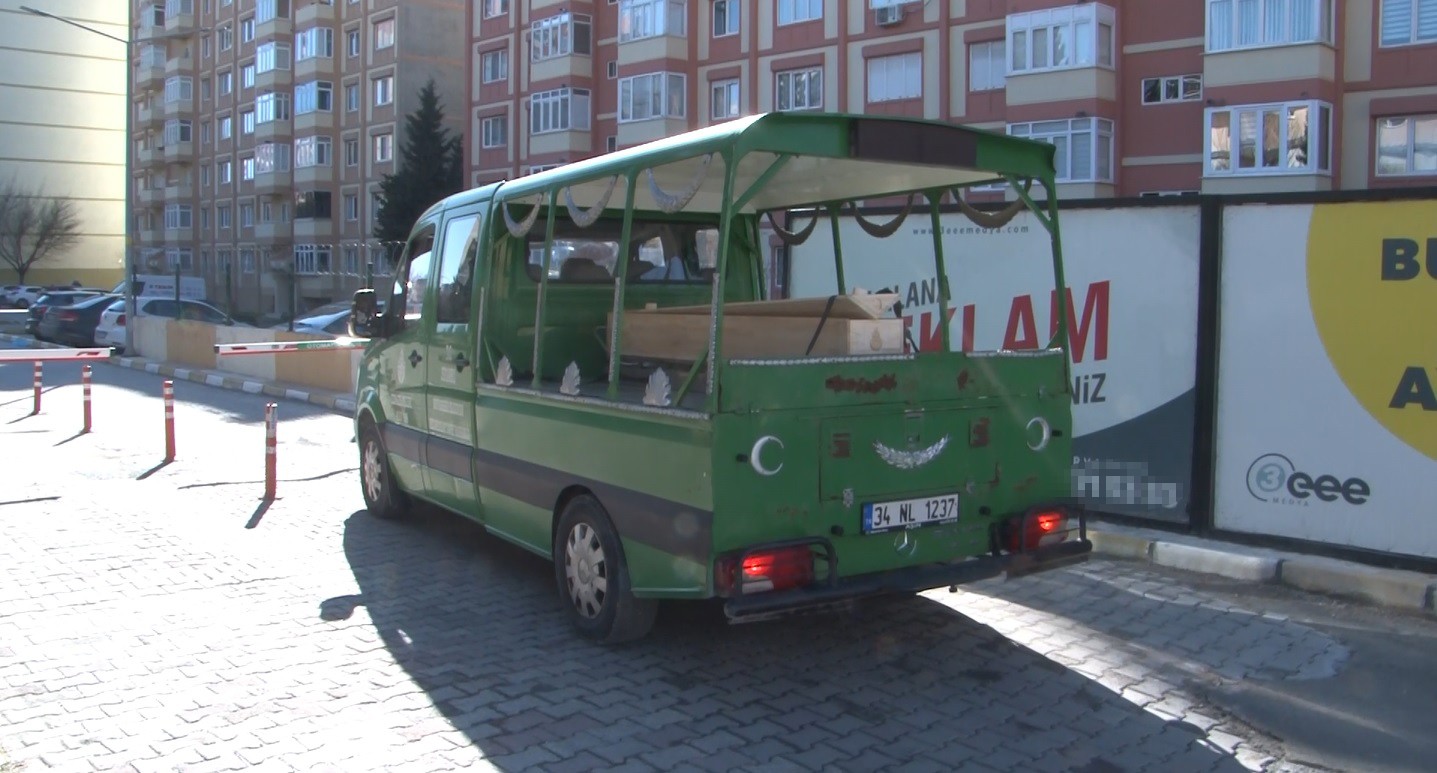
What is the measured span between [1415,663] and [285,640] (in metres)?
5.63

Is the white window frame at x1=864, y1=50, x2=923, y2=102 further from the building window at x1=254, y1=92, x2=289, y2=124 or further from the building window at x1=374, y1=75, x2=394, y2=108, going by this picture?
the building window at x1=254, y1=92, x2=289, y2=124

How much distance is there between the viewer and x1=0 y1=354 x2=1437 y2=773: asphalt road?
4754 mm

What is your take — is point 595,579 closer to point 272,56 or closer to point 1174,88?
point 1174,88

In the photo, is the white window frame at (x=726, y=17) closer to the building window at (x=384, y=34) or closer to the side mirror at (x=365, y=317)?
the building window at (x=384, y=34)

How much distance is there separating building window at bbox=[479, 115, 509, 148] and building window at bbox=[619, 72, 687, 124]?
8.30 meters

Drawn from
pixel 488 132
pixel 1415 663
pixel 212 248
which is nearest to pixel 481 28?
pixel 488 132

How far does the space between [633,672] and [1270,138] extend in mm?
26727

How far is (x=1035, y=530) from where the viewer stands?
5.98 meters

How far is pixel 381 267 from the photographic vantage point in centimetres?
5572

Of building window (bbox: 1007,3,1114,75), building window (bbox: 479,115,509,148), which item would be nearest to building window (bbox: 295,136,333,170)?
building window (bbox: 479,115,509,148)

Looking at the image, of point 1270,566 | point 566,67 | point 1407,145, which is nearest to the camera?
point 1270,566

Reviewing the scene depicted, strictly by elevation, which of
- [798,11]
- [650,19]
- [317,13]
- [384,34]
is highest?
[317,13]

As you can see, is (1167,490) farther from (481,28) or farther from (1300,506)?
(481,28)

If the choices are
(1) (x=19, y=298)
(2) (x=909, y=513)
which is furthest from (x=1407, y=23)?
(1) (x=19, y=298)
